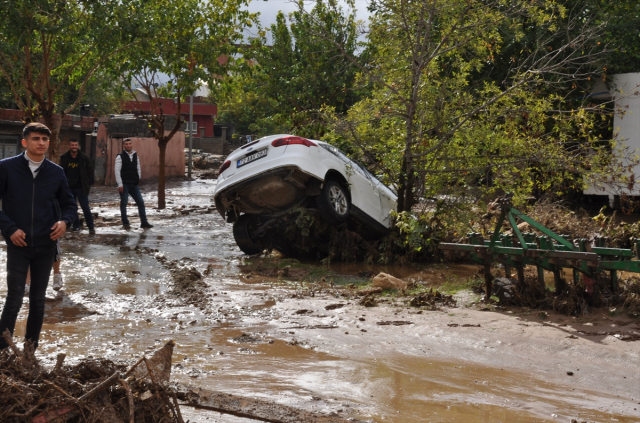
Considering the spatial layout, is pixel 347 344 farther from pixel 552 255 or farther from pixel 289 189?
pixel 289 189

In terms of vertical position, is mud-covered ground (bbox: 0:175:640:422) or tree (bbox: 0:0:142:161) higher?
tree (bbox: 0:0:142:161)

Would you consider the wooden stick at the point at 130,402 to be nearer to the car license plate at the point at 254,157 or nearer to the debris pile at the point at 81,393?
the debris pile at the point at 81,393

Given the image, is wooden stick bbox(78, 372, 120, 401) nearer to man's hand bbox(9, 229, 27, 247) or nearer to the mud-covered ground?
the mud-covered ground

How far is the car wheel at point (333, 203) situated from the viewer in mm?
9547

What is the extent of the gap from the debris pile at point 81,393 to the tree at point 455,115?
678 cm

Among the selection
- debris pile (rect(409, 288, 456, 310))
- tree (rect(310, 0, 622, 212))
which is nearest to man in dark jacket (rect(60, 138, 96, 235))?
tree (rect(310, 0, 622, 212))

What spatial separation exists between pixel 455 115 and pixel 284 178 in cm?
265

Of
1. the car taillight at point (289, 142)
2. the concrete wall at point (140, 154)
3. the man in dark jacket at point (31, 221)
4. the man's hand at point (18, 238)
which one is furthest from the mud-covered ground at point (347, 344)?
the concrete wall at point (140, 154)

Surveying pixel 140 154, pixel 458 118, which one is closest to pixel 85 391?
pixel 458 118

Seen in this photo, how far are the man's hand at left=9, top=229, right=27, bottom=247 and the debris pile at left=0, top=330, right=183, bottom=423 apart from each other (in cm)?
124

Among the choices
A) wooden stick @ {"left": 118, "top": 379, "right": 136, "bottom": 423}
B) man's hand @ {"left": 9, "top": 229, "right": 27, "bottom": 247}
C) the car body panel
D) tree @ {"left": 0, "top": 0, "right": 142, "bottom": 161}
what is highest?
tree @ {"left": 0, "top": 0, "right": 142, "bottom": 161}

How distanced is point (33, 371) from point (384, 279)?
4.99 metres

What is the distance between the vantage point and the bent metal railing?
6121 mm

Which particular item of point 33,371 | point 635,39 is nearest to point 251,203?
point 33,371
